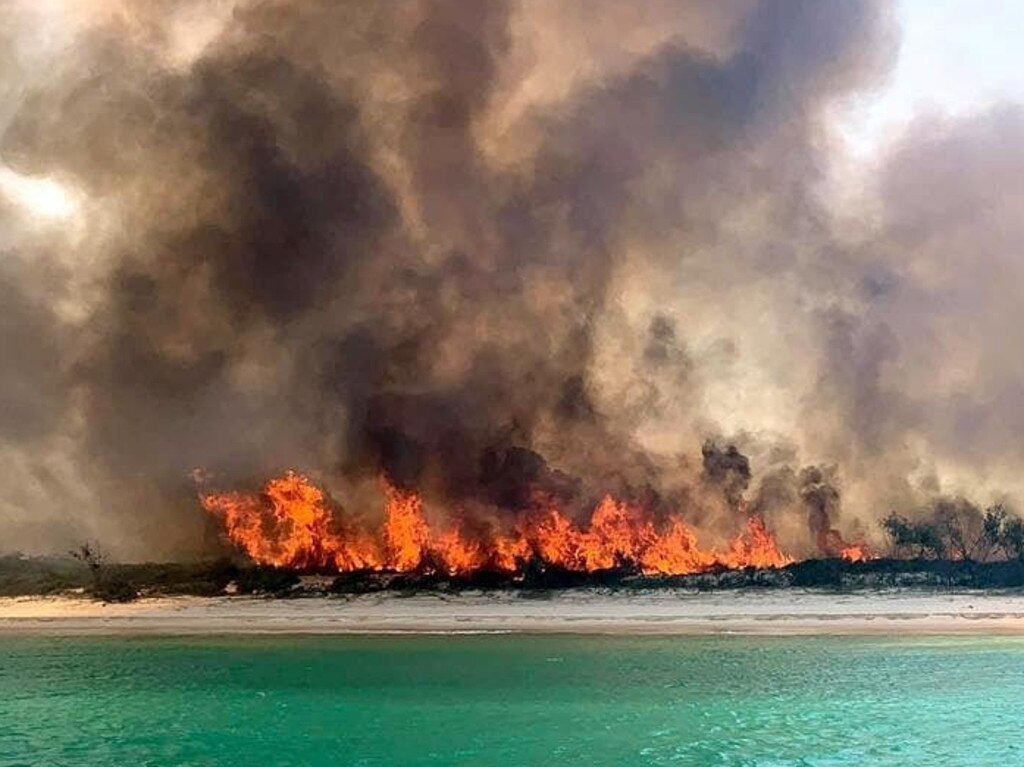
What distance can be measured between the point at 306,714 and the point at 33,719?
981 cm

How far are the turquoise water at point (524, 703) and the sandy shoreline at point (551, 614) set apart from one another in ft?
19.7

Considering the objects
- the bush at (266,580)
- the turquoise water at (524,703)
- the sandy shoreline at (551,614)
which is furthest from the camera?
the bush at (266,580)

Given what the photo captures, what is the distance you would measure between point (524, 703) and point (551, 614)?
34890 mm

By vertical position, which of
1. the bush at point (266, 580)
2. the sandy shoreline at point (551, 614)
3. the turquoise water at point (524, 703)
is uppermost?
the bush at point (266, 580)

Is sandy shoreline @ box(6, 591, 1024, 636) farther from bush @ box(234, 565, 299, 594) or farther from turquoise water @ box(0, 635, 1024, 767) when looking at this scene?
turquoise water @ box(0, 635, 1024, 767)

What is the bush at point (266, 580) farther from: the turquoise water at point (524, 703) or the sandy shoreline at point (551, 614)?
the turquoise water at point (524, 703)

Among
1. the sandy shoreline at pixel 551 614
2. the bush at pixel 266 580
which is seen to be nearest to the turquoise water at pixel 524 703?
the sandy shoreline at pixel 551 614

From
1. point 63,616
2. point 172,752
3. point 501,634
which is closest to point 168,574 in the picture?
point 63,616

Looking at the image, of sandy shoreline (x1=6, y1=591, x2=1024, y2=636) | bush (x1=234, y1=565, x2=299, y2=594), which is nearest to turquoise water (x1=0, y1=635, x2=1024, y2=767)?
sandy shoreline (x1=6, y1=591, x2=1024, y2=636)

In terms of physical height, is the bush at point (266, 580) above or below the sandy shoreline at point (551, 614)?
above

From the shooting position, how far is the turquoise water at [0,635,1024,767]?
30328mm

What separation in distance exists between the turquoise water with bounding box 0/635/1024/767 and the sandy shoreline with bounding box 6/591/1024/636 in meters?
6.00

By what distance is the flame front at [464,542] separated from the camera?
79500mm

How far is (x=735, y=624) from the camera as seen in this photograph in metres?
67.2
